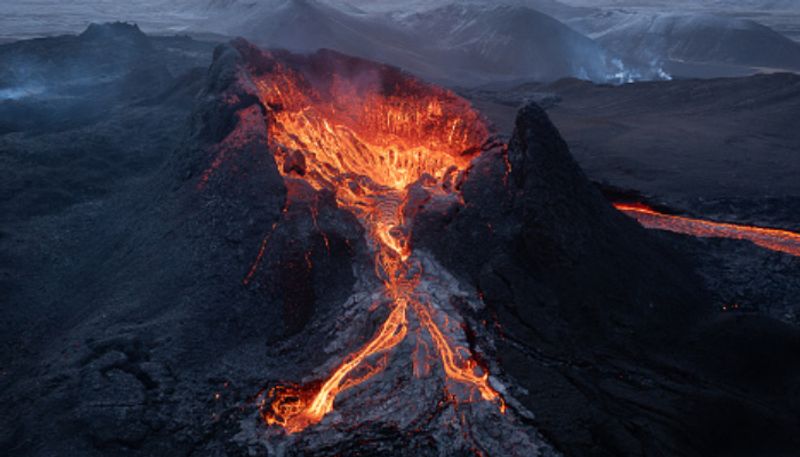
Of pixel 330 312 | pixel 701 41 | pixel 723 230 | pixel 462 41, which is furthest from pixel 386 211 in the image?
pixel 701 41

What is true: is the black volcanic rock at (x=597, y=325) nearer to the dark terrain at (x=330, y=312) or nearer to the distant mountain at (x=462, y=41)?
the dark terrain at (x=330, y=312)

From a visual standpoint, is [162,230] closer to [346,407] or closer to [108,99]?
[346,407]

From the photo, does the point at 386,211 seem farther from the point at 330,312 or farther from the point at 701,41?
the point at 701,41

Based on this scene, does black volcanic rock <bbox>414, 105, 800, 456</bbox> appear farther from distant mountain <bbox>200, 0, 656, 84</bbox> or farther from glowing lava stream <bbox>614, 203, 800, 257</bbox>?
distant mountain <bbox>200, 0, 656, 84</bbox>

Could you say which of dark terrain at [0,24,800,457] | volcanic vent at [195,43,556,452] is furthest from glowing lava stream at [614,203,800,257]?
volcanic vent at [195,43,556,452]

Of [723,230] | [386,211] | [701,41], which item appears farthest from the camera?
[701,41]

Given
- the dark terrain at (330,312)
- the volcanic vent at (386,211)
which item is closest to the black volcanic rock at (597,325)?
the dark terrain at (330,312)

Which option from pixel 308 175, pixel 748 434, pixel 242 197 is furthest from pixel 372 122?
pixel 748 434
